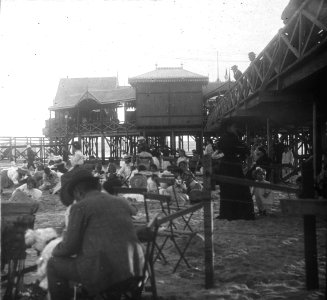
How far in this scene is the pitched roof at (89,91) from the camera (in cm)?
2958

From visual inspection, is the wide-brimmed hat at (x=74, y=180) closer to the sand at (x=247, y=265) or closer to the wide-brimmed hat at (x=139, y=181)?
the sand at (x=247, y=265)

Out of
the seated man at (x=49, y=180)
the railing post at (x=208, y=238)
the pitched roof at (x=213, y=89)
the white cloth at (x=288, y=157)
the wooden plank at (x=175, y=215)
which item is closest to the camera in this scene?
the wooden plank at (x=175, y=215)

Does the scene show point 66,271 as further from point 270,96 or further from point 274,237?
point 270,96

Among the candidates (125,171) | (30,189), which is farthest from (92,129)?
(30,189)

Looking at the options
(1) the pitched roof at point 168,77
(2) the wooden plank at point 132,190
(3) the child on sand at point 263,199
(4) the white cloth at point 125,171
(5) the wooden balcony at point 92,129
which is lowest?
(3) the child on sand at point 263,199

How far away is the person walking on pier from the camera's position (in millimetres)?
8008

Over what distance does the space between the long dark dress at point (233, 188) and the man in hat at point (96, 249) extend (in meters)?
4.89

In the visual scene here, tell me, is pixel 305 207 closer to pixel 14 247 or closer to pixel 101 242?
pixel 101 242

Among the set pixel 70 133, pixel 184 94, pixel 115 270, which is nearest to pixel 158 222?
pixel 115 270

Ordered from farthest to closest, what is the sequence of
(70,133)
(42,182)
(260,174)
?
(70,133)
(42,182)
(260,174)

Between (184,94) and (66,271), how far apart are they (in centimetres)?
2325

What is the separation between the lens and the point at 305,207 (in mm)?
3406

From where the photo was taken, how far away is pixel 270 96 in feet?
27.3

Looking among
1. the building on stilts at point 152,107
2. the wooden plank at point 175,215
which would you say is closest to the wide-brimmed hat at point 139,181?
the wooden plank at point 175,215
